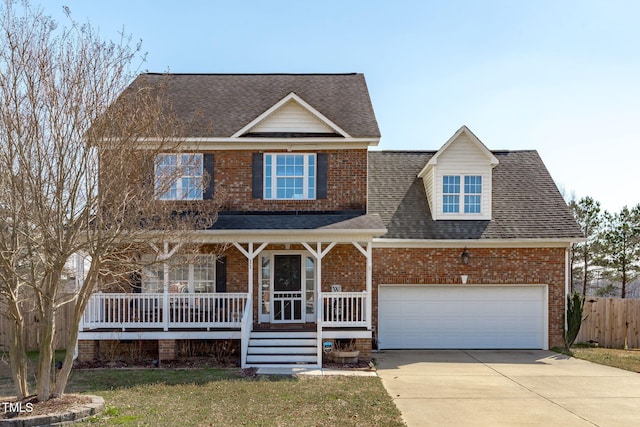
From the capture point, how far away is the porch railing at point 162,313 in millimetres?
13719

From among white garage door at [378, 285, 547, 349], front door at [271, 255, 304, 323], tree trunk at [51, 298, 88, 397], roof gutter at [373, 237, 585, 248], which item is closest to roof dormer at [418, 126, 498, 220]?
roof gutter at [373, 237, 585, 248]

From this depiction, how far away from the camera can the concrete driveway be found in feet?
29.9

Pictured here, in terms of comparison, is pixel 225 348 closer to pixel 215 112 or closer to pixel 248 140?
pixel 248 140

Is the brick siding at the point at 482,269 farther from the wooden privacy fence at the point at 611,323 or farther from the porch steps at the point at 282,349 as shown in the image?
the porch steps at the point at 282,349

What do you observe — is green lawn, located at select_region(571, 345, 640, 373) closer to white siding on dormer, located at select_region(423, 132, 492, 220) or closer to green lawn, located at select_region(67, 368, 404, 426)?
white siding on dormer, located at select_region(423, 132, 492, 220)

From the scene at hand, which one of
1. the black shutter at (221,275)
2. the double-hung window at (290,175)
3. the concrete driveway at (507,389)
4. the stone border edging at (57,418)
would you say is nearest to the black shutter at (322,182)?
the double-hung window at (290,175)

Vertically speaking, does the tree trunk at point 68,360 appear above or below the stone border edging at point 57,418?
above

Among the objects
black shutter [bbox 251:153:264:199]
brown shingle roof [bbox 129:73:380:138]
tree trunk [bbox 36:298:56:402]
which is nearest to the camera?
tree trunk [bbox 36:298:56:402]

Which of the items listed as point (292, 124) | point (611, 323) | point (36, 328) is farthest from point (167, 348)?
point (611, 323)

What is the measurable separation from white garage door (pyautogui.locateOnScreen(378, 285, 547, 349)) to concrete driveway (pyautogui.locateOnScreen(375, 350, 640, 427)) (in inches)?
29.4

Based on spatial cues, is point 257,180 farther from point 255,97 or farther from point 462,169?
point 462,169

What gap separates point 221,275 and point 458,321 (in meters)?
7.31

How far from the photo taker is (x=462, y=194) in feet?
56.9

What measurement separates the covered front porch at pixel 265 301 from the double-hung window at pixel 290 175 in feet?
5.16
